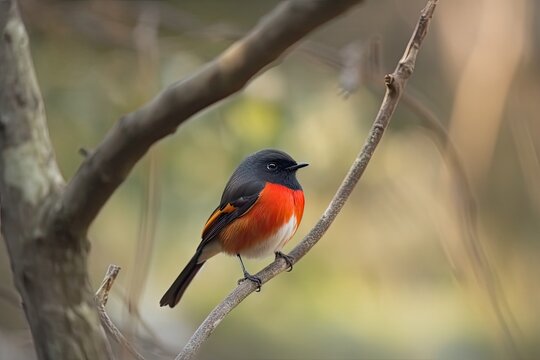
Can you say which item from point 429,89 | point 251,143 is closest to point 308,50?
point 251,143

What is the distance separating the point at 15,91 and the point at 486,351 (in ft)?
10.7

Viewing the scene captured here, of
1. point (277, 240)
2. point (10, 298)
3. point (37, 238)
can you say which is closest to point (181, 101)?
point (37, 238)

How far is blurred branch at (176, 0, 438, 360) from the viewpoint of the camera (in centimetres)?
167

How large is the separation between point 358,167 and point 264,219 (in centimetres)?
103

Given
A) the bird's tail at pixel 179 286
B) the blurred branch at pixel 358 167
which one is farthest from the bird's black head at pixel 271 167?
the blurred branch at pixel 358 167

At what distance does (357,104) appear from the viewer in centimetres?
442

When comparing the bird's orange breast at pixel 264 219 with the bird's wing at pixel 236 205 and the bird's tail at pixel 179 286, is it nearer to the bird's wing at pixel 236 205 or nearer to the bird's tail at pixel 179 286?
the bird's wing at pixel 236 205

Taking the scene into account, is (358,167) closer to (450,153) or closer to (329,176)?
(450,153)

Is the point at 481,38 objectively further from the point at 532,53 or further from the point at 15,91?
the point at 15,91

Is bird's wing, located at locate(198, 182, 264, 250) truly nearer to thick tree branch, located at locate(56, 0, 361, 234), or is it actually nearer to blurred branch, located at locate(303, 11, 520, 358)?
blurred branch, located at locate(303, 11, 520, 358)

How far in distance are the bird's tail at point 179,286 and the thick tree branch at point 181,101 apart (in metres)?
1.88

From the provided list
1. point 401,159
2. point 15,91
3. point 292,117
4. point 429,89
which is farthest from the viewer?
point 429,89

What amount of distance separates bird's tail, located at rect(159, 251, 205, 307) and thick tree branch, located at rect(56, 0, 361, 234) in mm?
1880

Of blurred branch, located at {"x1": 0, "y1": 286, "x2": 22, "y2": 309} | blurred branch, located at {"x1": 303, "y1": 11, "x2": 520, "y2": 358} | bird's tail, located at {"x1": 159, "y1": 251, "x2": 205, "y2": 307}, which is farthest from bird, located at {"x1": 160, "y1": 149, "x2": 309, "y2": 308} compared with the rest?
blurred branch, located at {"x1": 0, "y1": 286, "x2": 22, "y2": 309}
